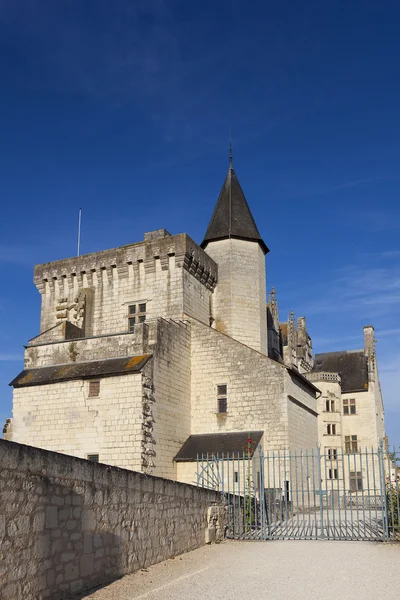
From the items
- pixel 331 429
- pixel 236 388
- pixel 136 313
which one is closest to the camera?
pixel 236 388

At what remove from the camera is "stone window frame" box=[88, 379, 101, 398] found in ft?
67.8

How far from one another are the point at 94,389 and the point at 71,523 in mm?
13650

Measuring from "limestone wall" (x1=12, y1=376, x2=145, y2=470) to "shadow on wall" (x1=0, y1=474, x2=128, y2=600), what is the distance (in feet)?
37.7

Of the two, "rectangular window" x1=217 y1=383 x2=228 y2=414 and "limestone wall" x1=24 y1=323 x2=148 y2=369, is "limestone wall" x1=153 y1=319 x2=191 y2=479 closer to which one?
"limestone wall" x1=24 y1=323 x2=148 y2=369

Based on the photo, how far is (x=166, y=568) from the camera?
944 centimetres

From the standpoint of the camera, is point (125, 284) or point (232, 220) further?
point (232, 220)

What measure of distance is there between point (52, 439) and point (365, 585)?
14718 mm

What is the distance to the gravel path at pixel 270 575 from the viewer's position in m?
7.54

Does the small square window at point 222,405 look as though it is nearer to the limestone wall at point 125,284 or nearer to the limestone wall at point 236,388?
the limestone wall at point 236,388

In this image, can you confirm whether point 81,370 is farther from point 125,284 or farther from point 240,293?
point 240,293

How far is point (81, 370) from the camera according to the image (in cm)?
2127

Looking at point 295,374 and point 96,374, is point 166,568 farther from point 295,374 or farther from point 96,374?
point 295,374

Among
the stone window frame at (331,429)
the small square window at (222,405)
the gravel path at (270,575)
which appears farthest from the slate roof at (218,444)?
the stone window frame at (331,429)

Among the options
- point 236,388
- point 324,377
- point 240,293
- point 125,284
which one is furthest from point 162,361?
point 324,377
